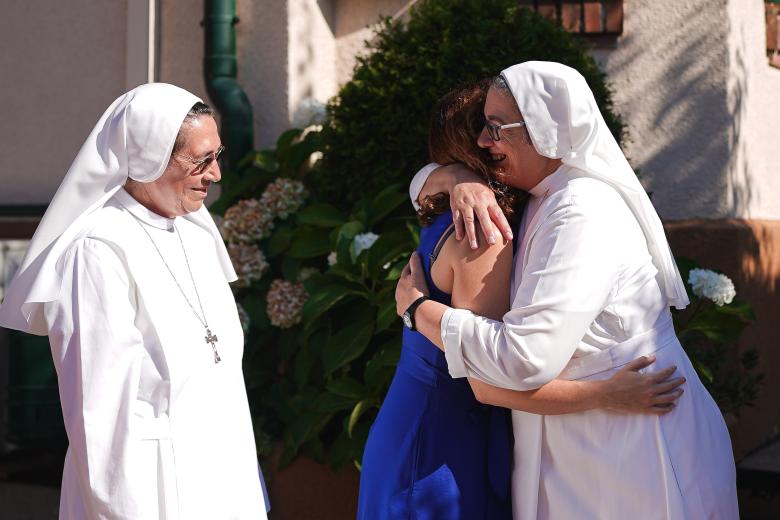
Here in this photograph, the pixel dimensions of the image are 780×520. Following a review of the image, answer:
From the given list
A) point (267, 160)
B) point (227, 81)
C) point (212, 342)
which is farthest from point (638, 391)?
point (227, 81)

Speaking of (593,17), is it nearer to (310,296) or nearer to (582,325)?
(310,296)

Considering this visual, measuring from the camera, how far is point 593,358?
2.13m

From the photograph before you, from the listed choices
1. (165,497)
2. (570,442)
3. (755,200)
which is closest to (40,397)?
(165,497)

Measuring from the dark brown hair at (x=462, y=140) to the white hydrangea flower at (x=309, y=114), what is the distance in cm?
211

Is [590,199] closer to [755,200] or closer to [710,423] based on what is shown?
[710,423]

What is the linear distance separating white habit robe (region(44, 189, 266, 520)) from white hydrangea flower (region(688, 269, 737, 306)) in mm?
2042

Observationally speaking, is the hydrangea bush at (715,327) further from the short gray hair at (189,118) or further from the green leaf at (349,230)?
the short gray hair at (189,118)

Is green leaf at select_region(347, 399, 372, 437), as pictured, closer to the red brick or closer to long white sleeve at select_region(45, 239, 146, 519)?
long white sleeve at select_region(45, 239, 146, 519)

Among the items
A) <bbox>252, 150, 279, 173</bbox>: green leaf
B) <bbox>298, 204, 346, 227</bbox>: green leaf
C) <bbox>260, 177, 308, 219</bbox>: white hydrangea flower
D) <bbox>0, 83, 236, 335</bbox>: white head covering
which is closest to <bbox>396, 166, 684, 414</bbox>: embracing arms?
<bbox>0, 83, 236, 335</bbox>: white head covering

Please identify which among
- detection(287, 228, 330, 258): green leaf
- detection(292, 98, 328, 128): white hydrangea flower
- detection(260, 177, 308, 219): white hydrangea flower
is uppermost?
detection(292, 98, 328, 128): white hydrangea flower

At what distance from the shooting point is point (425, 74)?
398cm

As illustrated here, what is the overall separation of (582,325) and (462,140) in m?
0.61

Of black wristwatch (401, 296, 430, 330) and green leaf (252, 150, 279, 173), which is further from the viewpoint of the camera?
green leaf (252, 150, 279, 173)

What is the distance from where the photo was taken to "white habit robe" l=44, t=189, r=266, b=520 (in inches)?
77.7
